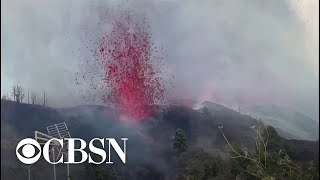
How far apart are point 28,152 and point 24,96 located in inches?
28.8

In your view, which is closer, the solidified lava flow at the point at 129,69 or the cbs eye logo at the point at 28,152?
the cbs eye logo at the point at 28,152

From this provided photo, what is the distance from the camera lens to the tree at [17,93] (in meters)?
7.71

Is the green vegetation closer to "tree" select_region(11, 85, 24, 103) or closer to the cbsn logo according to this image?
the cbsn logo

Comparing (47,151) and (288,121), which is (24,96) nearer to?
(47,151)

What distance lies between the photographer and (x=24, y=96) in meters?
7.79

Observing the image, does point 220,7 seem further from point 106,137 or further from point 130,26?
point 106,137

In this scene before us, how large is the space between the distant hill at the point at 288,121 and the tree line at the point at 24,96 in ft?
8.70

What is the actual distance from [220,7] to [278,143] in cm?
195

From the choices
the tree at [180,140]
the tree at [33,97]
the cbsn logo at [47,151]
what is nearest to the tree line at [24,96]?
the tree at [33,97]

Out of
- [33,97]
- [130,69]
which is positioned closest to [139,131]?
[130,69]

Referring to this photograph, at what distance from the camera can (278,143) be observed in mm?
8141

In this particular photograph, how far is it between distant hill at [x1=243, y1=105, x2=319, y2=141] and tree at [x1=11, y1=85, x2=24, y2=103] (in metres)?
2.92

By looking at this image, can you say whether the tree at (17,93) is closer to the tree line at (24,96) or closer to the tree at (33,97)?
the tree line at (24,96)

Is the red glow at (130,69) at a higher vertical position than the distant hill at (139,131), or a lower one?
higher
